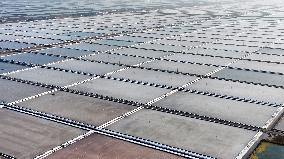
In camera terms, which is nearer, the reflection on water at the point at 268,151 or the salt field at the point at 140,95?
the reflection on water at the point at 268,151

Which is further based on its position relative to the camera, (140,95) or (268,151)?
(140,95)

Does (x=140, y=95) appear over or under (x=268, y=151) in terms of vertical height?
over

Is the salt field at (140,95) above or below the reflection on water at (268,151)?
above

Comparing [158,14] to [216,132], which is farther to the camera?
[158,14]

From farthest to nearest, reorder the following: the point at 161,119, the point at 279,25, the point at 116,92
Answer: the point at 279,25 < the point at 116,92 < the point at 161,119

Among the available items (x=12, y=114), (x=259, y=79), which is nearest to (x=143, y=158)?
(x=12, y=114)

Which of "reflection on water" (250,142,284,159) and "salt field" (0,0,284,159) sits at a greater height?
"salt field" (0,0,284,159)

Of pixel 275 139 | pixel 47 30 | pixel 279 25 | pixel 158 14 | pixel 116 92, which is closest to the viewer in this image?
pixel 275 139

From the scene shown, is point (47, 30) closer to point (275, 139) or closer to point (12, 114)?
point (12, 114)
